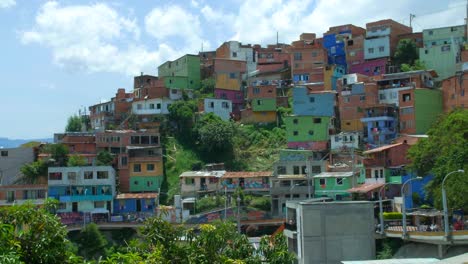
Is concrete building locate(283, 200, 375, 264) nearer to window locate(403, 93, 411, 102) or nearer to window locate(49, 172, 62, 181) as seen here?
window locate(403, 93, 411, 102)

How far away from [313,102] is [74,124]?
2497 cm

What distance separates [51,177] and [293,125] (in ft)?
63.2

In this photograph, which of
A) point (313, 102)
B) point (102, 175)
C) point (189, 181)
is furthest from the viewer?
point (313, 102)

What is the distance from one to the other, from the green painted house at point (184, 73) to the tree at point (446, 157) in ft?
92.9

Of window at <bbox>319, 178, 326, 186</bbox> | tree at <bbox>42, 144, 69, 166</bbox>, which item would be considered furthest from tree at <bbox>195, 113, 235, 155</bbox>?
tree at <bbox>42, 144, 69, 166</bbox>

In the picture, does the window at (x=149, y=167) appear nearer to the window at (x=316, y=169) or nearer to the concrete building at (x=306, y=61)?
the window at (x=316, y=169)

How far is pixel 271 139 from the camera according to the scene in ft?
185

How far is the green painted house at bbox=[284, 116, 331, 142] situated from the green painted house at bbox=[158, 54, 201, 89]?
14.5 m

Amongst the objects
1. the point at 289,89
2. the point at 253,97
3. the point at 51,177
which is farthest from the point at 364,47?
the point at 51,177

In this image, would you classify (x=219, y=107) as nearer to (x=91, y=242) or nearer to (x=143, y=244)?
(x=91, y=242)

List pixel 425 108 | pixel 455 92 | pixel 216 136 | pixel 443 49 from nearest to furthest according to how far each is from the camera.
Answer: pixel 455 92, pixel 425 108, pixel 216 136, pixel 443 49

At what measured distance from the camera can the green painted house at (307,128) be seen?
53.4 meters

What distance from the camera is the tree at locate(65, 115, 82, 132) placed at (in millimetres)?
66062

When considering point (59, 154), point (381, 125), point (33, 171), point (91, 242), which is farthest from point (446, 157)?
point (33, 171)
